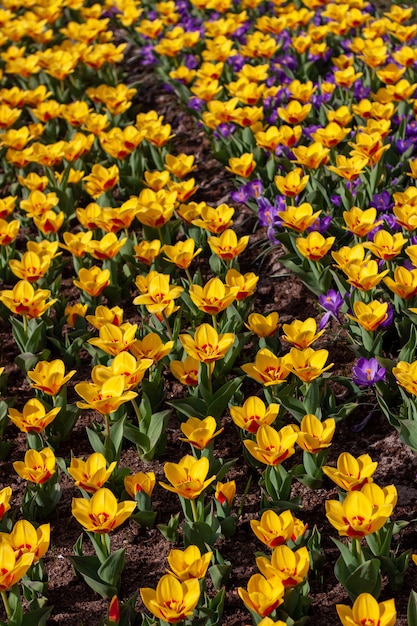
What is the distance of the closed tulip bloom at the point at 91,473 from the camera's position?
2512 mm

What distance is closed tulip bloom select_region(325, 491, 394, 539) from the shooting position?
2.25 m

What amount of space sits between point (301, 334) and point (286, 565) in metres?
0.89

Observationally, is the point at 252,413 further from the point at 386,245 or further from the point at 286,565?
the point at 386,245

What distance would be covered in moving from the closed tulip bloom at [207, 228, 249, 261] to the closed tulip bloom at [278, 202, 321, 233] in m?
0.18

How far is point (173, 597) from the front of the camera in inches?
84.4

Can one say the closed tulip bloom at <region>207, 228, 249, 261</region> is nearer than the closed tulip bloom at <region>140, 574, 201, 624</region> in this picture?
No

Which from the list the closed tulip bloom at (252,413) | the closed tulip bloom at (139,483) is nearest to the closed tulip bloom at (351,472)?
the closed tulip bloom at (252,413)

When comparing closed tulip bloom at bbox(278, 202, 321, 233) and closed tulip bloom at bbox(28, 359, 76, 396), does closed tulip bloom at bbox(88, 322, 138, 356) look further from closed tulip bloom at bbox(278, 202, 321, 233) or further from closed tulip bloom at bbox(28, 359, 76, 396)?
closed tulip bloom at bbox(278, 202, 321, 233)

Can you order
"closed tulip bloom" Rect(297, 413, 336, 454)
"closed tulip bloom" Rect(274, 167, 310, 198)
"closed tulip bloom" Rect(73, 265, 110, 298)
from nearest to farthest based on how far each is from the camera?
"closed tulip bloom" Rect(297, 413, 336, 454)
"closed tulip bloom" Rect(73, 265, 110, 298)
"closed tulip bloom" Rect(274, 167, 310, 198)

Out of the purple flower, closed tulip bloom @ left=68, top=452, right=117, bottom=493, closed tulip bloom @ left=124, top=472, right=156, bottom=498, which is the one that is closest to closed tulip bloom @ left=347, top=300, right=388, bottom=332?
the purple flower

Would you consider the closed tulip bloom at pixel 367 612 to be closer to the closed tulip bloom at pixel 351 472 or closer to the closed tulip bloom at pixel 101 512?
the closed tulip bloom at pixel 351 472

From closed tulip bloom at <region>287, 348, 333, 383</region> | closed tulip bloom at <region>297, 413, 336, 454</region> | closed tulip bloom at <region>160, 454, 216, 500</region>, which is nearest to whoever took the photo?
closed tulip bloom at <region>160, 454, 216, 500</region>

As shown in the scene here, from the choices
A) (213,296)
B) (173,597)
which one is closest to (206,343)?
(213,296)

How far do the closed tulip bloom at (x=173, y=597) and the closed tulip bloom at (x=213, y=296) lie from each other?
1117 mm
